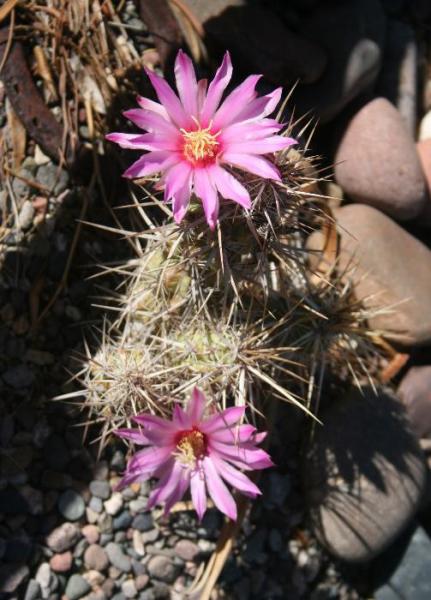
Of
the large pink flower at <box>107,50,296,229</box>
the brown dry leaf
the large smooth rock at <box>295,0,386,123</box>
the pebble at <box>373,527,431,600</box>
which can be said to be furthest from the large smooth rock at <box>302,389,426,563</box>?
the brown dry leaf

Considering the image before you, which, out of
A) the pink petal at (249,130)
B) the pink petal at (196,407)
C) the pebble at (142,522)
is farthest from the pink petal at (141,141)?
the pebble at (142,522)

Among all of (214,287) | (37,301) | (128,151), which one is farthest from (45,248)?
Answer: (214,287)

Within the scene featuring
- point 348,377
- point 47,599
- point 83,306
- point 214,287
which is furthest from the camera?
point 348,377

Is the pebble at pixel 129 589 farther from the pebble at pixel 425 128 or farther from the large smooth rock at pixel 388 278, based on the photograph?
the pebble at pixel 425 128

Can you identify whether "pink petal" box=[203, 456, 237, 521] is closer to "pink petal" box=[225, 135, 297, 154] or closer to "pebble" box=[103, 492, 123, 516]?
"pebble" box=[103, 492, 123, 516]

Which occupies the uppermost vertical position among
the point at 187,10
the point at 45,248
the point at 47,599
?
the point at 187,10

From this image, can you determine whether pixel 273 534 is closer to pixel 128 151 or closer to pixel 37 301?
pixel 37 301

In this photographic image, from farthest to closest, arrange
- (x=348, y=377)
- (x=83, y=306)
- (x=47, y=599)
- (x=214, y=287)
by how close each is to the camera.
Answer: (x=348, y=377) → (x=83, y=306) → (x=47, y=599) → (x=214, y=287)
